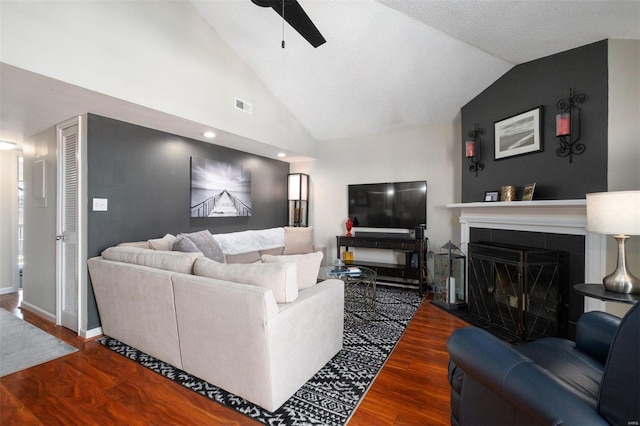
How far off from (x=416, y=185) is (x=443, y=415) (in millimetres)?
3304

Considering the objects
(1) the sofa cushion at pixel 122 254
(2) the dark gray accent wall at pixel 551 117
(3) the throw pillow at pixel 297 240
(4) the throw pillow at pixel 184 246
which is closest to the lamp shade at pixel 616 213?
(2) the dark gray accent wall at pixel 551 117

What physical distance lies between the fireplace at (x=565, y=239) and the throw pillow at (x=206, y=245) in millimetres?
3086

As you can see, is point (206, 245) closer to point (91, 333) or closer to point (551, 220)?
point (91, 333)

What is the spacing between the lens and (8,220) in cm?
407

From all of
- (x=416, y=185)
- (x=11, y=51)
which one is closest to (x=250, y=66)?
(x=11, y=51)

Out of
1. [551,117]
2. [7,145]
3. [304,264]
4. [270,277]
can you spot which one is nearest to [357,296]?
[304,264]

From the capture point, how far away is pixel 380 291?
408 cm

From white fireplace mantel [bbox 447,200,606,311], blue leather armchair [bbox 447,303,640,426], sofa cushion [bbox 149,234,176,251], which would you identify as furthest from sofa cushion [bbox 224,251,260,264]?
blue leather armchair [bbox 447,303,640,426]

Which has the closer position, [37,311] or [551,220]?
[551,220]

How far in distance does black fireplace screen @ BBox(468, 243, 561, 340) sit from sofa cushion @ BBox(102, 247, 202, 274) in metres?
2.71

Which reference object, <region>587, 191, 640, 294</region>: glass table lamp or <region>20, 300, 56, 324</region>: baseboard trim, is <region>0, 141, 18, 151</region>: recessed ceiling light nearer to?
<region>20, 300, 56, 324</region>: baseboard trim

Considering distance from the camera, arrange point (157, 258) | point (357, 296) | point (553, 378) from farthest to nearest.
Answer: point (357, 296) → point (157, 258) → point (553, 378)

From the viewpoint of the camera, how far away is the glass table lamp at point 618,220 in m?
1.53

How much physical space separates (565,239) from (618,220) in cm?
90
